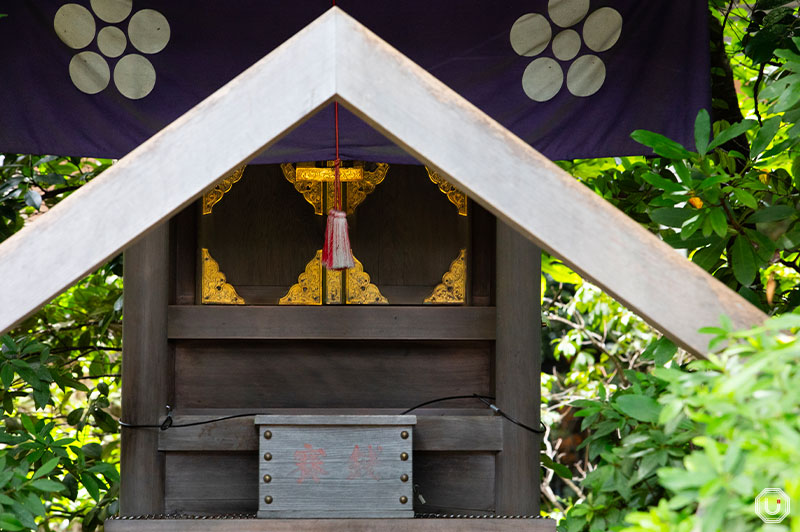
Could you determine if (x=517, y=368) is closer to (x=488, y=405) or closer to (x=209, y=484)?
(x=488, y=405)

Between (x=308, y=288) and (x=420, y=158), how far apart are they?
1647mm

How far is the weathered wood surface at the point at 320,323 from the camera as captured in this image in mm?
3762

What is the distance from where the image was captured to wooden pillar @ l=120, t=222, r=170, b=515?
3697 mm

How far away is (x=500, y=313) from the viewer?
3.74 meters

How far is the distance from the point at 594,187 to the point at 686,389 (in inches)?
113

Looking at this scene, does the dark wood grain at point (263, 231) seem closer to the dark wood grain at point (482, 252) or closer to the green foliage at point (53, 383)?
the dark wood grain at point (482, 252)

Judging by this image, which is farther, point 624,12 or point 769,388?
point 624,12

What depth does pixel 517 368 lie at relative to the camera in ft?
12.2

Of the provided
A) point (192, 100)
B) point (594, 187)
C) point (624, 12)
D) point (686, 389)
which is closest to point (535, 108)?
point (624, 12)

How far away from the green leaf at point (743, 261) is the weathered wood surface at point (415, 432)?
1.30 m

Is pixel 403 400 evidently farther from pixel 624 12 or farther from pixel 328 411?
pixel 624 12

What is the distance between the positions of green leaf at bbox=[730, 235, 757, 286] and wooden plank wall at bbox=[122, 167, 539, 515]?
1.00 m

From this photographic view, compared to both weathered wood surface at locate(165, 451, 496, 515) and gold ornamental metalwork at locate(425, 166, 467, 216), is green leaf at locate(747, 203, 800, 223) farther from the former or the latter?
weathered wood surface at locate(165, 451, 496, 515)

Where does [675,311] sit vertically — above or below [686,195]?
below
